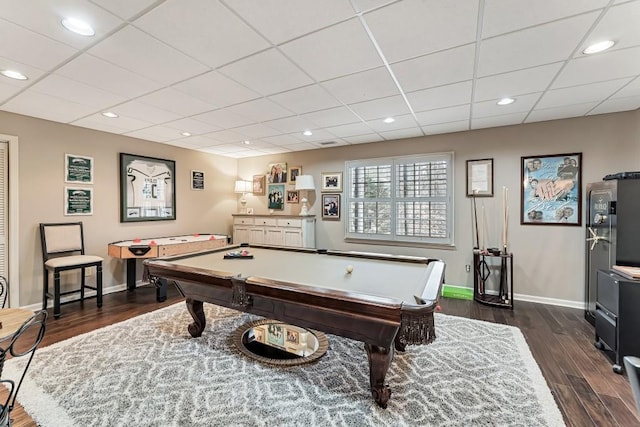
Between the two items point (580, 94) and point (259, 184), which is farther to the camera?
point (259, 184)

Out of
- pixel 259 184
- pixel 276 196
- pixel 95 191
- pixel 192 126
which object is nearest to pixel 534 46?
pixel 192 126

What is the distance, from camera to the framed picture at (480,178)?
4156 millimetres

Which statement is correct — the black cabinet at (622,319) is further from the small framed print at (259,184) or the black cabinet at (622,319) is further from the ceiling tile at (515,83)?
the small framed print at (259,184)

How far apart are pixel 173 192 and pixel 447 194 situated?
474cm

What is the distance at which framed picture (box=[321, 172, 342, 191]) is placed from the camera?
5.36m

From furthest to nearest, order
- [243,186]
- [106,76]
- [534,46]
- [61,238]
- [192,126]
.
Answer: [243,186] → [192,126] → [61,238] → [106,76] → [534,46]

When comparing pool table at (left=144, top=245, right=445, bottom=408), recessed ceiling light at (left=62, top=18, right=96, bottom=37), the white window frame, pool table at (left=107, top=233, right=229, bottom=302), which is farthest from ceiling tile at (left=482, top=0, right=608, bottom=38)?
pool table at (left=107, top=233, right=229, bottom=302)

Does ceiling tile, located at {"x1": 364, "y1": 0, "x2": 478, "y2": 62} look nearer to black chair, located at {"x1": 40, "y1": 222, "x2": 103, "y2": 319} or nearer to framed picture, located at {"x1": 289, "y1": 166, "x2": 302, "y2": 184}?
framed picture, located at {"x1": 289, "y1": 166, "x2": 302, "y2": 184}

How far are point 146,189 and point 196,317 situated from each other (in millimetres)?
3028

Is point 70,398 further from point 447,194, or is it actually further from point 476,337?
point 447,194

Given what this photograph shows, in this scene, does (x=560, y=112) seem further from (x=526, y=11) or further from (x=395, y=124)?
(x=526, y=11)

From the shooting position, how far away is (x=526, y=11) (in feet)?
5.34

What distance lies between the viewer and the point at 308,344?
2580mm

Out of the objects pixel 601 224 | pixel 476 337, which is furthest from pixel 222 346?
pixel 601 224
